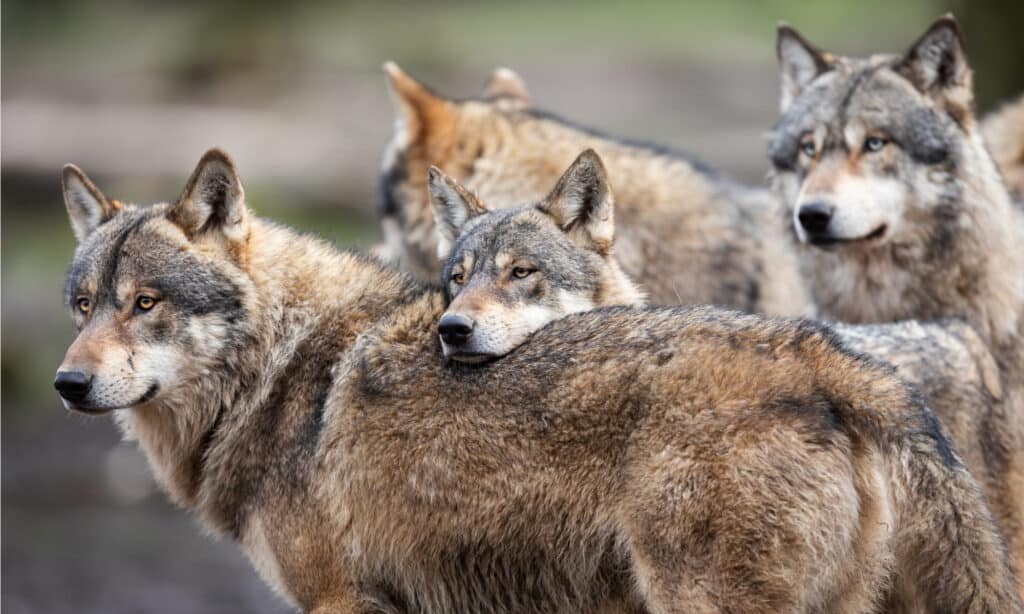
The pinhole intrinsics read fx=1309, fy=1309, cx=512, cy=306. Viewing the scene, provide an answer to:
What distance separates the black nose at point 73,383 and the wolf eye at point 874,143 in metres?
4.52

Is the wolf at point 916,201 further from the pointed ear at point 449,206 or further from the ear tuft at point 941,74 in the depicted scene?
the pointed ear at point 449,206

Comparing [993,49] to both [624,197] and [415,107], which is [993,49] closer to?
[624,197]

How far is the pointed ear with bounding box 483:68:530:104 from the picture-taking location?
32.6ft

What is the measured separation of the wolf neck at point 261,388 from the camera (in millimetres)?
5555

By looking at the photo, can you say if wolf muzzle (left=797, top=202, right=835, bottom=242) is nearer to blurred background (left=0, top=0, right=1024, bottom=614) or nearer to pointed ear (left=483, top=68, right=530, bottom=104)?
pointed ear (left=483, top=68, right=530, bottom=104)

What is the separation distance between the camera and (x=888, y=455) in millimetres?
4602

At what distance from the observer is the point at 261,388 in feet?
18.4

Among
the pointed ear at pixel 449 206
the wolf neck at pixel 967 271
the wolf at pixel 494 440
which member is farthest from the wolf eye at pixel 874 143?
the wolf at pixel 494 440

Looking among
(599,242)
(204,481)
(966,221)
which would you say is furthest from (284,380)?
(966,221)

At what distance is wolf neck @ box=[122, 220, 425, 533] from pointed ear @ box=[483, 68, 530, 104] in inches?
169

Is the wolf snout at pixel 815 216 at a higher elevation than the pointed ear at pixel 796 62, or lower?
lower

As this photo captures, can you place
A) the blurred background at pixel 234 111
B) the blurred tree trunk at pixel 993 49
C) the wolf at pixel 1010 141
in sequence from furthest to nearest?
the blurred tree trunk at pixel 993 49, the blurred background at pixel 234 111, the wolf at pixel 1010 141

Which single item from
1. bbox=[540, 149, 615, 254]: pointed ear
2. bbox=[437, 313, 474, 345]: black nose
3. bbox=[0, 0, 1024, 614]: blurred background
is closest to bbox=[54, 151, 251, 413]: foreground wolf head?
bbox=[437, 313, 474, 345]: black nose

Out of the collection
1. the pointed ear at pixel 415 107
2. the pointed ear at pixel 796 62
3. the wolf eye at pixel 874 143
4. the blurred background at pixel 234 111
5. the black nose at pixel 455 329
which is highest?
the pointed ear at pixel 796 62
